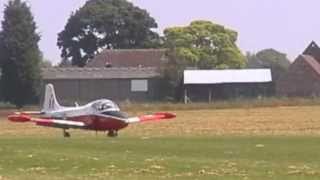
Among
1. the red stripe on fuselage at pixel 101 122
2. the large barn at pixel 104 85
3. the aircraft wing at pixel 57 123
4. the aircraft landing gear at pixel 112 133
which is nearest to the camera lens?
the aircraft landing gear at pixel 112 133

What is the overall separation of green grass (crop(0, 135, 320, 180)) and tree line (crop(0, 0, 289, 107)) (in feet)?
285

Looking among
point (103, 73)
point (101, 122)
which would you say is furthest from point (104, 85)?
point (101, 122)

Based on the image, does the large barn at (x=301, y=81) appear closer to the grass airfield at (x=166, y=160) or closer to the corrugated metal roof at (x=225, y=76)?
the corrugated metal roof at (x=225, y=76)

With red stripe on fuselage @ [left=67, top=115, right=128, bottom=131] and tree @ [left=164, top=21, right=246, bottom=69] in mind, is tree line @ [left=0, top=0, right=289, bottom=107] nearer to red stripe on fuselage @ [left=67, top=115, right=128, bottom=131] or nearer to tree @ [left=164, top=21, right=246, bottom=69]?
tree @ [left=164, top=21, right=246, bottom=69]

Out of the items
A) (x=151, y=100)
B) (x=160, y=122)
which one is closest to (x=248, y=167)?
(x=160, y=122)

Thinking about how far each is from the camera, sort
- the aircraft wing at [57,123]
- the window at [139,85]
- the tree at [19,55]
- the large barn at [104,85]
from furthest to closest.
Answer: the large barn at [104,85] → the window at [139,85] → the tree at [19,55] → the aircraft wing at [57,123]

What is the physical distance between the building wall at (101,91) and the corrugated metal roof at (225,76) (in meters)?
A: 5.51

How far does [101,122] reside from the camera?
48031 millimetres

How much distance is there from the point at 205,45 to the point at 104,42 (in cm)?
1907

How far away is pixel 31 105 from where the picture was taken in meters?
117

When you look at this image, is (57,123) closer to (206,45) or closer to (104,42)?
(206,45)

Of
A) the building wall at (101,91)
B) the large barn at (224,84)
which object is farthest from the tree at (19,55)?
the large barn at (224,84)

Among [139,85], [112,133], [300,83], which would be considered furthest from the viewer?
[300,83]

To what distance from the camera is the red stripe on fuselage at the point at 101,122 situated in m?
47.3
